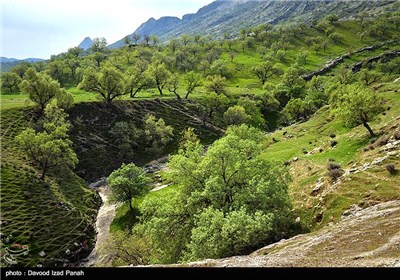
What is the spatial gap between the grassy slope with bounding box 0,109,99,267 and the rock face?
162 ft

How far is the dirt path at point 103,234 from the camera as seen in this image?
6353cm

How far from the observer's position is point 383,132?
56.9 metres

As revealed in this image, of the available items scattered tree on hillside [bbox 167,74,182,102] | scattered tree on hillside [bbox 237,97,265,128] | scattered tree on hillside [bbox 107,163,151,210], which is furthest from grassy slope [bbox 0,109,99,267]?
scattered tree on hillside [bbox 237,97,265,128]

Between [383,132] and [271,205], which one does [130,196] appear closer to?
[271,205]

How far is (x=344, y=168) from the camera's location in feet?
155

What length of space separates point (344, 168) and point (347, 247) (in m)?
24.6

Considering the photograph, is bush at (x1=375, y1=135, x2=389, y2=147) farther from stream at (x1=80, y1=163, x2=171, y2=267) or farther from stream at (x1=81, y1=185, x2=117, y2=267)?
stream at (x1=81, y1=185, x2=117, y2=267)

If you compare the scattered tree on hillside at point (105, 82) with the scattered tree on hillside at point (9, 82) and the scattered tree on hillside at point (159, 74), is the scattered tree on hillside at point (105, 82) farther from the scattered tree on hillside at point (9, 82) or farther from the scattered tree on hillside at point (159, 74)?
the scattered tree on hillside at point (9, 82)

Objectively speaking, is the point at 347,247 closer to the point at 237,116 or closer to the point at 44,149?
the point at 44,149

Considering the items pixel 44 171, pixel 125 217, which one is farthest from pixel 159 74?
pixel 125 217

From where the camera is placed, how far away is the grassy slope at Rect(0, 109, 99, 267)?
64.6 meters

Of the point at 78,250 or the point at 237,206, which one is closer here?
the point at 237,206

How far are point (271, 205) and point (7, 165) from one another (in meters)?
70.6
